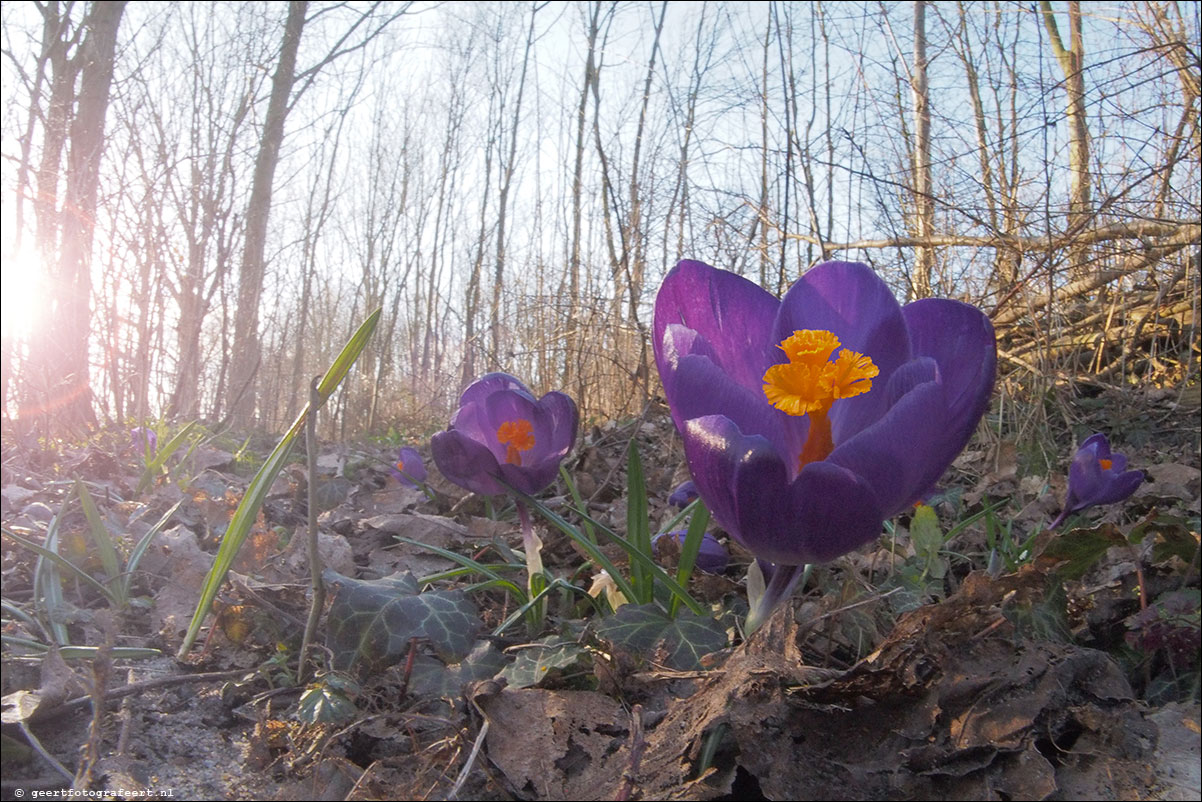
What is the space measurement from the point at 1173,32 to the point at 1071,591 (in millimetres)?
2818

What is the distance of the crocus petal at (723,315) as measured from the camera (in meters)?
1.00

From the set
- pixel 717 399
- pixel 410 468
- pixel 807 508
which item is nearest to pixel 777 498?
pixel 807 508

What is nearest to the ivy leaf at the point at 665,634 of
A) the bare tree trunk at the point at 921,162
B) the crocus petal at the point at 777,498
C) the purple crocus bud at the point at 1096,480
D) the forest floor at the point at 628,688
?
the forest floor at the point at 628,688

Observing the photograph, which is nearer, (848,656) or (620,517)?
(848,656)

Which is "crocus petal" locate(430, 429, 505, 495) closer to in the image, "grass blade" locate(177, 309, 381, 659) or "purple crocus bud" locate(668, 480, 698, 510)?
"grass blade" locate(177, 309, 381, 659)

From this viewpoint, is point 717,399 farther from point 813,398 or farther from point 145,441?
point 145,441

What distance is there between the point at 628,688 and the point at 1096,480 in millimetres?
1025

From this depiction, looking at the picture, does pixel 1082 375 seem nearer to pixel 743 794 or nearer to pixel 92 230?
pixel 743 794

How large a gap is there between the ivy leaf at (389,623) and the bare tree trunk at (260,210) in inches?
301

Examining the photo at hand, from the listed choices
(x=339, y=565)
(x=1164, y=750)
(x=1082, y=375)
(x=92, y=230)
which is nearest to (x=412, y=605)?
(x=339, y=565)

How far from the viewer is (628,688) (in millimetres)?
1068

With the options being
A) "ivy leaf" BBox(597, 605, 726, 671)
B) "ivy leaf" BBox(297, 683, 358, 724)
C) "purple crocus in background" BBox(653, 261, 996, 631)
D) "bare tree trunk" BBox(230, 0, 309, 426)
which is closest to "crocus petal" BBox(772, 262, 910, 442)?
"purple crocus in background" BBox(653, 261, 996, 631)

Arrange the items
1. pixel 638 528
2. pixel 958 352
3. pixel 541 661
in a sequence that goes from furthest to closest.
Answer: pixel 638 528 → pixel 541 661 → pixel 958 352

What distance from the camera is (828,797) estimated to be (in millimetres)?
812
